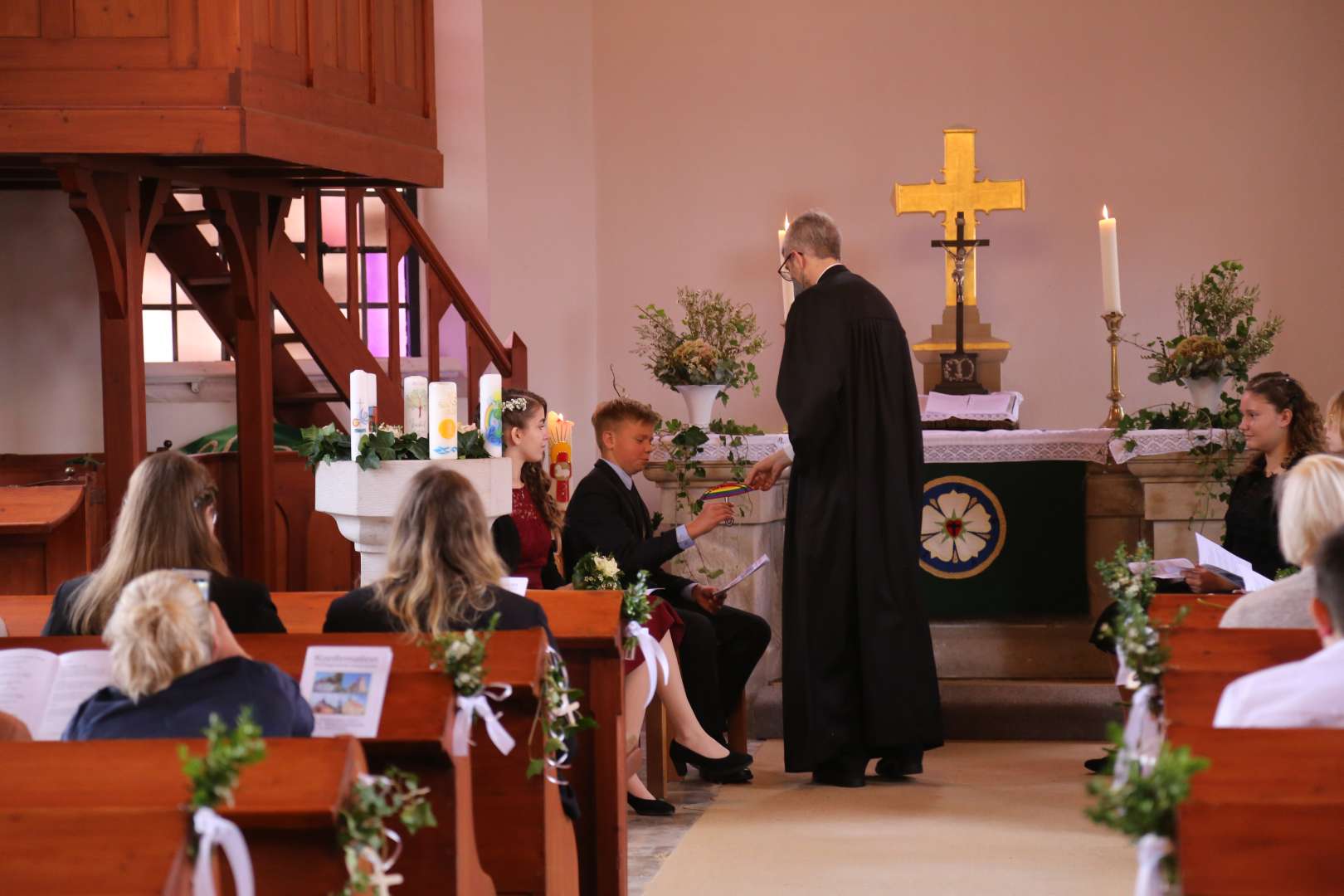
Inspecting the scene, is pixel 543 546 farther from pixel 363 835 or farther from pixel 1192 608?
pixel 363 835

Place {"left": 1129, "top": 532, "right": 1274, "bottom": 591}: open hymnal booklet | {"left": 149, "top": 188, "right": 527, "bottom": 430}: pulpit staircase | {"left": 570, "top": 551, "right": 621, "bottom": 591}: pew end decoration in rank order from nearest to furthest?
{"left": 1129, "top": 532, "right": 1274, "bottom": 591}: open hymnal booklet → {"left": 570, "top": 551, "right": 621, "bottom": 591}: pew end decoration → {"left": 149, "top": 188, "right": 527, "bottom": 430}: pulpit staircase

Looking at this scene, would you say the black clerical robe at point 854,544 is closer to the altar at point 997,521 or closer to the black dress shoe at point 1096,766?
the black dress shoe at point 1096,766

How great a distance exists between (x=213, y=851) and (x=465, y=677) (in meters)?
0.92

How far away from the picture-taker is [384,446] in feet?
16.1

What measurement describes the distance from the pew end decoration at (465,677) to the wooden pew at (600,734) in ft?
3.74

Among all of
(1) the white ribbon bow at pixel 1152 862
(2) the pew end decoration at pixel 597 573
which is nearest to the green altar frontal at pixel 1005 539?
(2) the pew end decoration at pixel 597 573

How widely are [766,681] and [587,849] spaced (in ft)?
9.36

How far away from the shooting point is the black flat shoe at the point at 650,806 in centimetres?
568

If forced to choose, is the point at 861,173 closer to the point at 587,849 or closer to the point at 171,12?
the point at 171,12

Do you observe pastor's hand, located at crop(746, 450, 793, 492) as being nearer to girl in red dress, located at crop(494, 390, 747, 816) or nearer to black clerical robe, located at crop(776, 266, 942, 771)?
black clerical robe, located at crop(776, 266, 942, 771)

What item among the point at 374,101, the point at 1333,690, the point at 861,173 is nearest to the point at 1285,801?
the point at 1333,690

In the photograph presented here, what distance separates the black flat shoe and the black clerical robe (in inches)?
23.8

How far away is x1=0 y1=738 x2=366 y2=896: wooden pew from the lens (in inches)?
91.4

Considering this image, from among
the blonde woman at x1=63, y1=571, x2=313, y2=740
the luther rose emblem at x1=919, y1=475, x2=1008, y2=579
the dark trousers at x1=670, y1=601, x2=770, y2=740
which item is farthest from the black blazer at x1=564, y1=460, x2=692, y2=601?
the blonde woman at x1=63, y1=571, x2=313, y2=740
